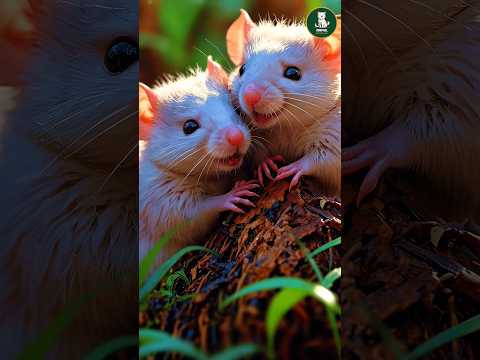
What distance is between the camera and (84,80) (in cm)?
169

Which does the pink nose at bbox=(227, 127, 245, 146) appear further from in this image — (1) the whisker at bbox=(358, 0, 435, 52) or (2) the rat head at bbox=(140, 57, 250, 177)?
(1) the whisker at bbox=(358, 0, 435, 52)

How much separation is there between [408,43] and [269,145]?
61 cm

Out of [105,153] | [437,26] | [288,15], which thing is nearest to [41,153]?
[105,153]

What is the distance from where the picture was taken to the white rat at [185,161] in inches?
60.9

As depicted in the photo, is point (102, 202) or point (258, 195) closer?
point (258, 195)

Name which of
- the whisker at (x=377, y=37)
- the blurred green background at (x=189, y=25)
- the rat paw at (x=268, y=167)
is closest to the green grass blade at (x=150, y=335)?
the rat paw at (x=268, y=167)

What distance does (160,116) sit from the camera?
1.58 meters

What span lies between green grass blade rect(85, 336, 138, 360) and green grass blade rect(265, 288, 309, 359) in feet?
1.48

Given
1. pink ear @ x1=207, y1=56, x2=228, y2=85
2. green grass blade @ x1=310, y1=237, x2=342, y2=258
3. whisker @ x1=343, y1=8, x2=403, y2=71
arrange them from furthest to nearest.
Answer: whisker @ x1=343, y1=8, x2=403, y2=71 → pink ear @ x1=207, y1=56, x2=228, y2=85 → green grass blade @ x1=310, y1=237, x2=342, y2=258

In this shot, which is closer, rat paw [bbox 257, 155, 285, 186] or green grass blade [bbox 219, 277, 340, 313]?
green grass blade [bbox 219, 277, 340, 313]

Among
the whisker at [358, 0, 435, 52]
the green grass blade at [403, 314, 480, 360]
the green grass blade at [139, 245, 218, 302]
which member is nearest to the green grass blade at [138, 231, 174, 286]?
the green grass blade at [139, 245, 218, 302]

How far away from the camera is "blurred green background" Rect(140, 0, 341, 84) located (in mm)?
1535

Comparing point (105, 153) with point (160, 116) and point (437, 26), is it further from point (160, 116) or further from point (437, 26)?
point (437, 26)

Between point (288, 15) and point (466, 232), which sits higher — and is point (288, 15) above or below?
above
